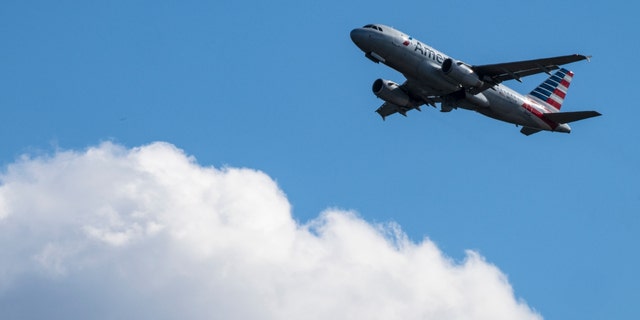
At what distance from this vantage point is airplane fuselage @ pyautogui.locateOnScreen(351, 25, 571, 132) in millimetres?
92000

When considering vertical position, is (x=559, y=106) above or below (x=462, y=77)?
above

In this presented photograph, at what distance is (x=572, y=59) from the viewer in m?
89.3

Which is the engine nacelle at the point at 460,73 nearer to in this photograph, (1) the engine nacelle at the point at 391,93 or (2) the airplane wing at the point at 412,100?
(2) the airplane wing at the point at 412,100

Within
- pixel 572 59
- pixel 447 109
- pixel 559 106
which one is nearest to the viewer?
pixel 572 59

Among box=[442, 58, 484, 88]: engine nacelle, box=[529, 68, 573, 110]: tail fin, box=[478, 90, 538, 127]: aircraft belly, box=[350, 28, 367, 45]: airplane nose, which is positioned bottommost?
box=[442, 58, 484, 88]: engine nacelle

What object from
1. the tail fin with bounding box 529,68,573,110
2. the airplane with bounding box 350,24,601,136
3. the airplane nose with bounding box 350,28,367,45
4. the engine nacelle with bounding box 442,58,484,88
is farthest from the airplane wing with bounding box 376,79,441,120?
the tail fin with bounding box 529,68,573,110

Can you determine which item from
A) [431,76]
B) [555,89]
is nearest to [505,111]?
[431,76]

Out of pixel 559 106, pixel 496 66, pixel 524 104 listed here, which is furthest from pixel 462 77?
pixel 559 106

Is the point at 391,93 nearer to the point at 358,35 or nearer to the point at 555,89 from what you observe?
the point at 358,35

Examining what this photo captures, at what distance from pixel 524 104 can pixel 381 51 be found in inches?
557

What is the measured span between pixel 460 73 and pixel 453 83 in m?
1.07

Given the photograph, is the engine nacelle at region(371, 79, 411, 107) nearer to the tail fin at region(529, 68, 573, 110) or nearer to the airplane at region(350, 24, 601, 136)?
the airplane at region(350, 24, 601, 136)

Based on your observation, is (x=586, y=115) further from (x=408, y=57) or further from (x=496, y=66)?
(x=408, y=57)

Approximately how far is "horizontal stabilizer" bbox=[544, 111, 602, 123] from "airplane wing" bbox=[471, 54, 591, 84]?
6022 millimetres
